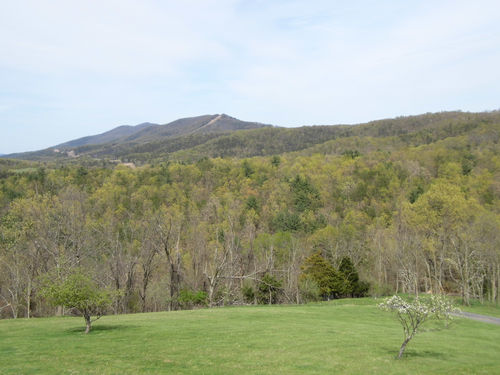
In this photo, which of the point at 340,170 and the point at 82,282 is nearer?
the point at 82,282

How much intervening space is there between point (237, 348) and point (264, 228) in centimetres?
8923

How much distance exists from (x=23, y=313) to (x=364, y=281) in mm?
52475

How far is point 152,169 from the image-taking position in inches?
6535

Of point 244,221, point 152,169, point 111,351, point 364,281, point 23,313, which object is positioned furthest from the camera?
point 152,169

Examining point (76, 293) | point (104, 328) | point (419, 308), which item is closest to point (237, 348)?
point (419, 308)

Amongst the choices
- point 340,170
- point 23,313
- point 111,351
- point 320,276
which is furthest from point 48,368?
point 340,170

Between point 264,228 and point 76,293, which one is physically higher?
point 76,293

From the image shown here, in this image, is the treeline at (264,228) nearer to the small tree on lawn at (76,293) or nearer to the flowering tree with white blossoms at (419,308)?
the small tree on lawn at (76,293)

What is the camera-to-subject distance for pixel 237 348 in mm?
19328

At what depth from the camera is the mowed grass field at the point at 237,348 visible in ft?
52.3

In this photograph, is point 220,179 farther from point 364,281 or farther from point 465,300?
point 465,300

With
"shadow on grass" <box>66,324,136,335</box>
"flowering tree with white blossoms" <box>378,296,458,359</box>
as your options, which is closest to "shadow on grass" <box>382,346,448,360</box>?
"flowering tree with white blossoms" <box>378,296,458,359</box>

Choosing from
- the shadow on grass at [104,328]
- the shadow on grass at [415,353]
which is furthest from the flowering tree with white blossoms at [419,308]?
the shadow on grass at [104,328]

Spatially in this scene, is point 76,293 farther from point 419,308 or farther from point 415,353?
point 415,353
